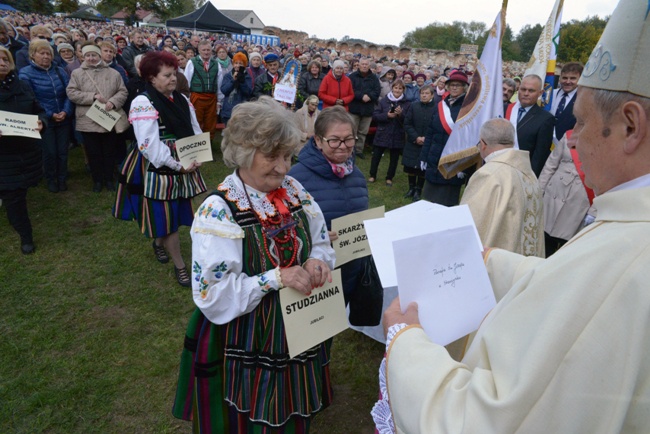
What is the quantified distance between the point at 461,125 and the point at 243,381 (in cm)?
338

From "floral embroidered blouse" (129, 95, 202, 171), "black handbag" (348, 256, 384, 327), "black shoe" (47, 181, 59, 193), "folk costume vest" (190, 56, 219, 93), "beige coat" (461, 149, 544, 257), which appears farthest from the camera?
"folk costume vest" (190, 56, 219, 93)

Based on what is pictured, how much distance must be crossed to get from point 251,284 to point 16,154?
388 cm

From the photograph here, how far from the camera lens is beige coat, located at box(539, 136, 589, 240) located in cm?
445

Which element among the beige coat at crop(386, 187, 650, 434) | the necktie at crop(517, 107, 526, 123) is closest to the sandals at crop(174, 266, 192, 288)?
the beige coat at crop(386, 187, 650, 434)

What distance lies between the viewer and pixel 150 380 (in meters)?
3.12

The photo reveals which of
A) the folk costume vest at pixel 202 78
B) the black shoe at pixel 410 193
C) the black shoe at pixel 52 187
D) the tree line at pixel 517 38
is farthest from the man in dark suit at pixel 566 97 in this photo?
the tree line at pixel 517 38

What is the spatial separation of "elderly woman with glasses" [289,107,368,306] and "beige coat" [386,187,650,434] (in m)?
1.89

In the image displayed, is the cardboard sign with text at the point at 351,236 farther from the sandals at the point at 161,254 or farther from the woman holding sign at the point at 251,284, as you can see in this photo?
the sandals at the point at 161,254

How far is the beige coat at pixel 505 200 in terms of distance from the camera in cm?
258

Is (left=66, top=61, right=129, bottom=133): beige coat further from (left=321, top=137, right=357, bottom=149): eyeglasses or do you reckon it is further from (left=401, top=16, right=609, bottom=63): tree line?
(left=401, top=16, right=609, bottom=63): tree line

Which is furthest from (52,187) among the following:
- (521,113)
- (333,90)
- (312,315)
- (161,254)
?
(521,113)

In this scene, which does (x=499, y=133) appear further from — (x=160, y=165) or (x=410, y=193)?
(x=410, y=193)

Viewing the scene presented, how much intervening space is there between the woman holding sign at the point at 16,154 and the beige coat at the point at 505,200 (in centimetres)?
436

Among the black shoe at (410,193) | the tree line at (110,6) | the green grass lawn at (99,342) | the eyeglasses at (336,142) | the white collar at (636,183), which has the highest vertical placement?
the tree line at (110,6)
